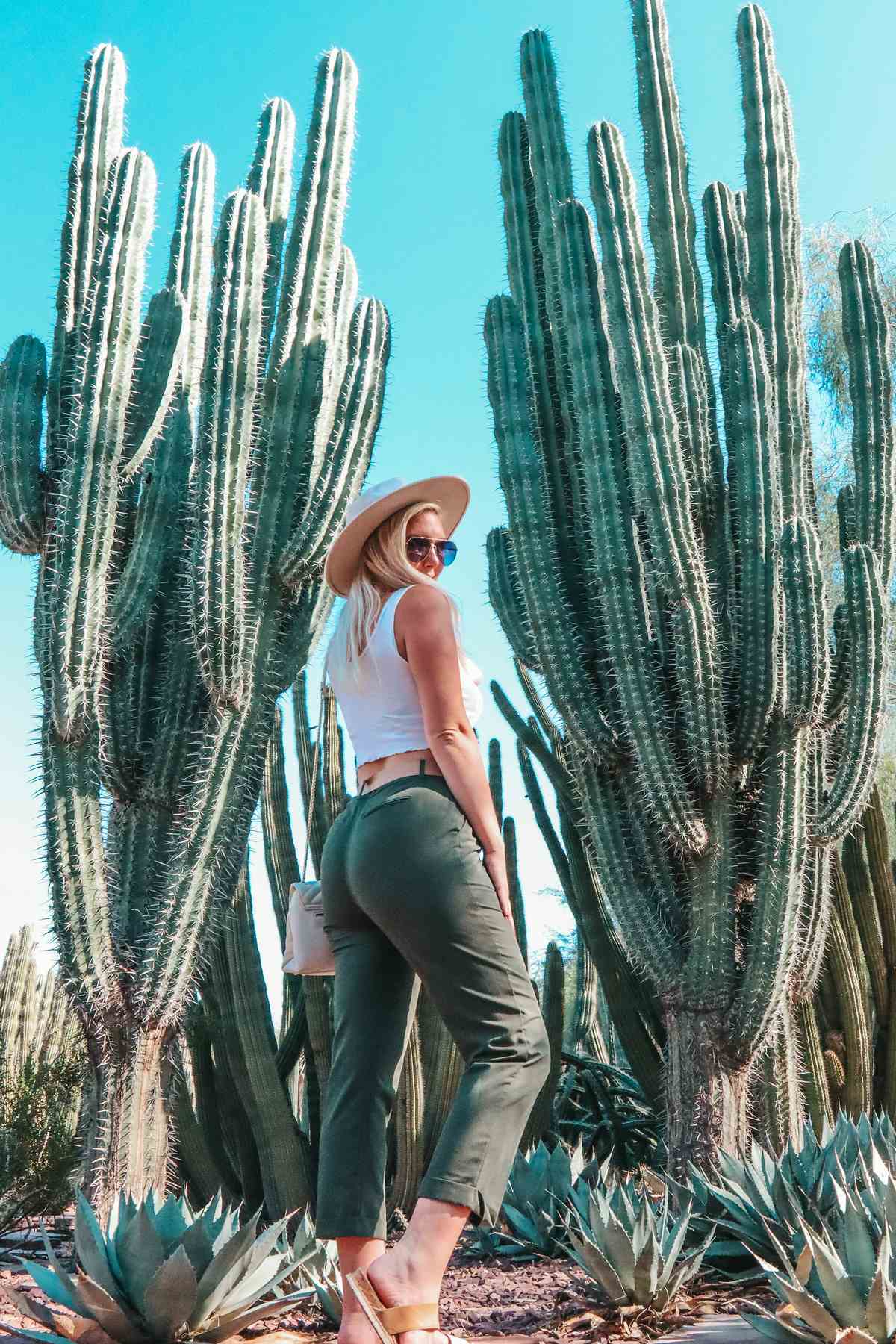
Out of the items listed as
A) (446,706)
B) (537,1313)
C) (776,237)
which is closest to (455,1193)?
(446,706)

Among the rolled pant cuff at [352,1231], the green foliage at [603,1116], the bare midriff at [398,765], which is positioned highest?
the bare midriff at [398,765]

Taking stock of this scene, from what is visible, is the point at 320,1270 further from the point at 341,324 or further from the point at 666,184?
the point at 666,184

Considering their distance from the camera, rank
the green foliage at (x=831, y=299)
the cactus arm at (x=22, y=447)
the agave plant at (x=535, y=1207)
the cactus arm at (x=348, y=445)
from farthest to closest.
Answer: the green foliage at (x=831, y=299) → the cactus arm at (x=348, y=445) → the cactus arm at (x=22, y=447) → the agave plant at (x=535, y=1207)

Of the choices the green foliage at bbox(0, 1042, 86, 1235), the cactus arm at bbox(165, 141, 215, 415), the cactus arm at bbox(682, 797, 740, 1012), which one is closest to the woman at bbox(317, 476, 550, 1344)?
the cactus arm at bbox(682, 797, 740, 1012)

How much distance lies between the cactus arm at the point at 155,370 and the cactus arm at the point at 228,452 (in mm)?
394

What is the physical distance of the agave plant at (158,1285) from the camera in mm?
2354

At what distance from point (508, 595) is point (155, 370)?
6.95ft

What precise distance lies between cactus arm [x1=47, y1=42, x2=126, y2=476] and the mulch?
3.87 metres

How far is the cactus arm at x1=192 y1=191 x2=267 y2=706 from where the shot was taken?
4.93m

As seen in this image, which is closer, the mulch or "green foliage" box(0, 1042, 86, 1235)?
the mulch

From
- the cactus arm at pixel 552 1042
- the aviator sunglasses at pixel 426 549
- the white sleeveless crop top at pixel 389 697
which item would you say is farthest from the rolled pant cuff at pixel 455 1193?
the cactus arm at pixel 552 1042

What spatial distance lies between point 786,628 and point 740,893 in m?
1.20

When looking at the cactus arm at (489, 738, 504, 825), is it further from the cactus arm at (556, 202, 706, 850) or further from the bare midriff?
the bare midriff

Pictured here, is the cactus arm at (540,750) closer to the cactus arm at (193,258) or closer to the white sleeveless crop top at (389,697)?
the cactus arm at (193,258)
